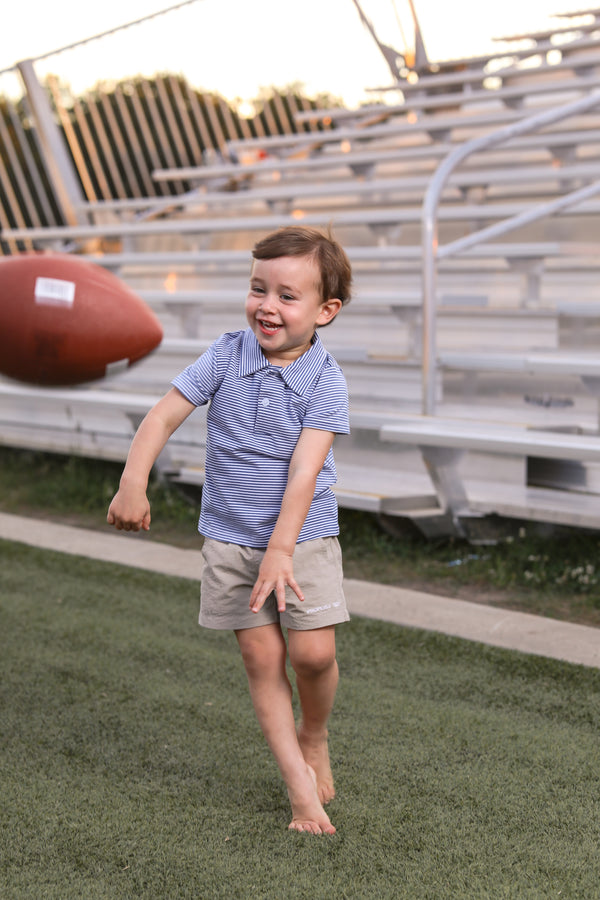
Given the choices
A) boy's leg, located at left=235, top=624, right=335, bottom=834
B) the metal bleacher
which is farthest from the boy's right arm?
the metal bleacher

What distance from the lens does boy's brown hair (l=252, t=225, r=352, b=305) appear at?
177cm

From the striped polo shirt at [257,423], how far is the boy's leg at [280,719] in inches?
7.2

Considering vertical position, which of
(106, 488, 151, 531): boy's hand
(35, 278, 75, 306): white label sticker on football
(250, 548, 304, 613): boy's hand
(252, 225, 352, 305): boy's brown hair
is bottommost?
(250, 548, 304, 613): boy's hand

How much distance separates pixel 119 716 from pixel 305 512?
87cm

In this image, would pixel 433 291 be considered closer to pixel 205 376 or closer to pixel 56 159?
pixel 205 376

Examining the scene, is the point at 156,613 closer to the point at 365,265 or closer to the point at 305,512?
the point at 305,512

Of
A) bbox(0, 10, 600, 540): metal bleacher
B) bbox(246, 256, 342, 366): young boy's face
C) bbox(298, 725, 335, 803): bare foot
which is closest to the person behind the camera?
bbox(246, 256, 342, 366): young boy's face

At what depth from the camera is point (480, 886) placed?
5.32ft

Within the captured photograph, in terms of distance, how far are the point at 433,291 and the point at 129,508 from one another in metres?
2.14

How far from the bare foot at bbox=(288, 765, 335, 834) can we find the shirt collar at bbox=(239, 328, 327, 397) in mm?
672

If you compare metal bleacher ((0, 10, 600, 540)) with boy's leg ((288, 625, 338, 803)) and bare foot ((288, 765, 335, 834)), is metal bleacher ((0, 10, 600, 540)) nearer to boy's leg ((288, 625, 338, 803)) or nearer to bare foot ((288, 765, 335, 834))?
boy's leg ((288, 625, 338, 803))

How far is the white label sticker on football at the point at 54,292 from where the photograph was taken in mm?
2229

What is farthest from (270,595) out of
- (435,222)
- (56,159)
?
(56,159)

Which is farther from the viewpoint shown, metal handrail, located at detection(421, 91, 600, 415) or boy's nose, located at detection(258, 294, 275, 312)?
metal handrail, located at detection(421, 91, 600, 415)
